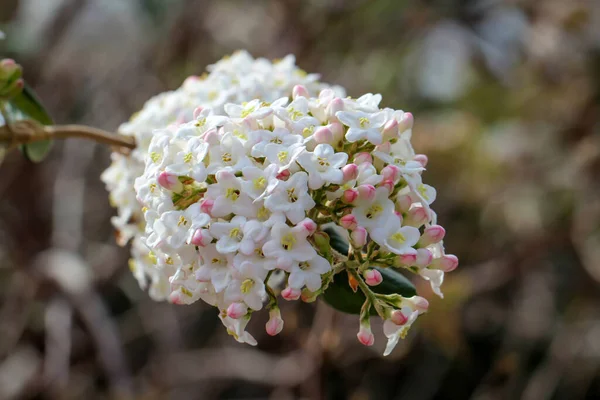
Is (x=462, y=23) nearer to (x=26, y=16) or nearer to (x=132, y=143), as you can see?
(x=26, y=16)

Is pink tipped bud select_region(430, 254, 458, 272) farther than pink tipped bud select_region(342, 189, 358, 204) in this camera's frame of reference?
Yes

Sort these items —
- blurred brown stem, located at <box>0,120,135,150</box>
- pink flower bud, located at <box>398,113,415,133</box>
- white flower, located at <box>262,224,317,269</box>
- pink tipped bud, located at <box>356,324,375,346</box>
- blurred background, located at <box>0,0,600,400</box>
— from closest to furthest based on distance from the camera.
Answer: white flower, located at <box>262,224,317,269</box>, pink tipped bud, located at <box>356,324,375,346</box>, pink flower bud, located at <box>398,113,415,133</box>, blurred brown stem, located at <box>0,120,135,150</box>, blurred background, located at <box>0,0,600,400</box>

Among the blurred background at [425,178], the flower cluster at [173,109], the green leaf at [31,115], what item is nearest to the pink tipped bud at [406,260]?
the flower cluster at [173,109]

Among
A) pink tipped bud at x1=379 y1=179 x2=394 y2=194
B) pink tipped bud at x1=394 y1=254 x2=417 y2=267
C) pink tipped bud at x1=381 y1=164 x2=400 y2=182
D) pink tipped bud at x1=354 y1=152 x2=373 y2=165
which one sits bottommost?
pink tipped bud at x1=394 y1=254 x2=417 y2=267

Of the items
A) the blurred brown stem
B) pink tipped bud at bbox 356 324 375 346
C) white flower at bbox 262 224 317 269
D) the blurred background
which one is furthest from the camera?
the blurred background

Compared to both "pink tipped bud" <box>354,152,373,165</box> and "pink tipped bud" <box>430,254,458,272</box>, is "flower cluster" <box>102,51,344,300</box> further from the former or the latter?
"pink tipped bud" <box>430,254,458,272</box>

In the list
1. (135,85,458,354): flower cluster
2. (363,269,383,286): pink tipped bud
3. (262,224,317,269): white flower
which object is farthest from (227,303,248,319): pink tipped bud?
(363,269,383,286): pink tipped bud

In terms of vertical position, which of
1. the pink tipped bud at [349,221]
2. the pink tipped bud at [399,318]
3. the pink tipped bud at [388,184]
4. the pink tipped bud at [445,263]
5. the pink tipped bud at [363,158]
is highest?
the pink tipped bud at [363,158]

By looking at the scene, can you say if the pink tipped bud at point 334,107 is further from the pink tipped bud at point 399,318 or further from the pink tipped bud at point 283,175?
the pink tipped bud at point 399,318

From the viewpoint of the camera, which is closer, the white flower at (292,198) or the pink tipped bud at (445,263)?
the white flower at (292,198)
